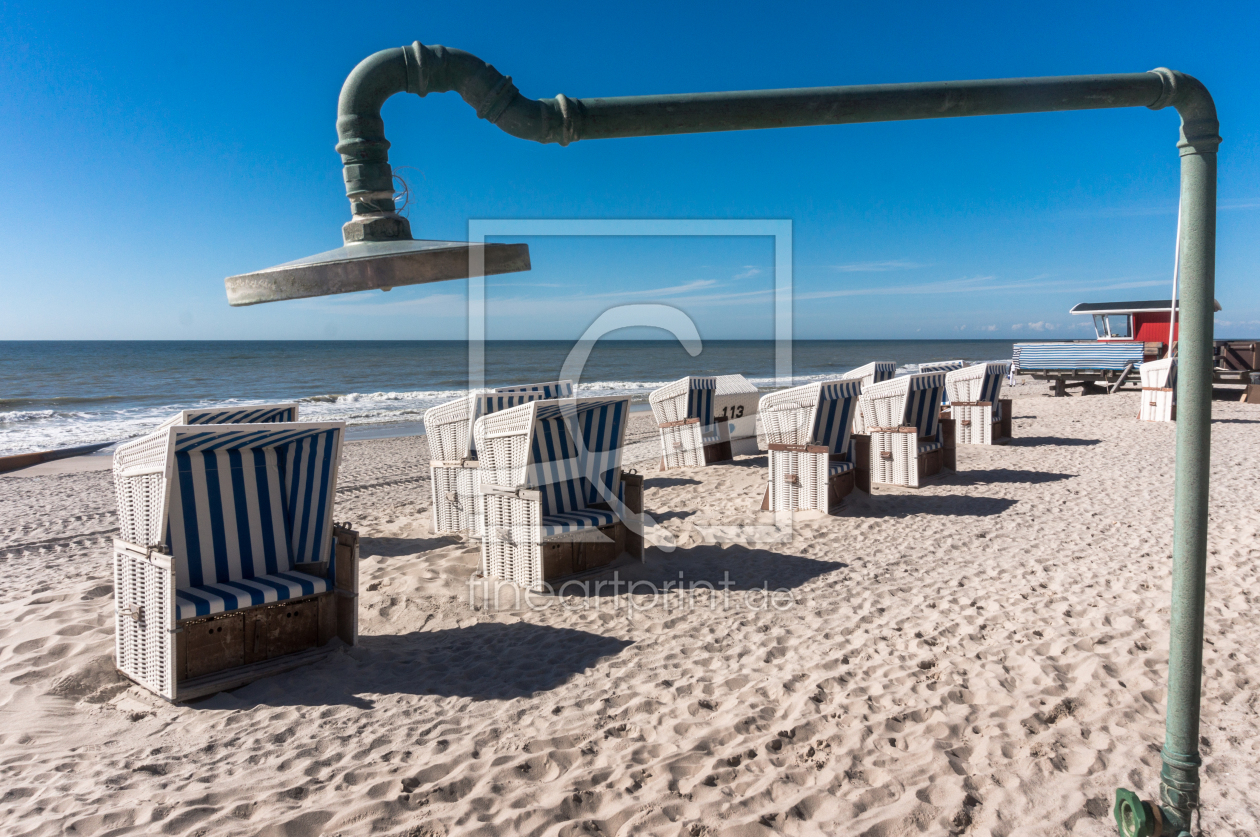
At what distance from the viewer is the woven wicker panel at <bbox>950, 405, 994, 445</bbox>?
12.2 m

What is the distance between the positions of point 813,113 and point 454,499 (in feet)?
20.5

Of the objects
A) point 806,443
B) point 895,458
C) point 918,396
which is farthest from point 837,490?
point 918,396

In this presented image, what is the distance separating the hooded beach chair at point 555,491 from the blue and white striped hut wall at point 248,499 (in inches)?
62.1

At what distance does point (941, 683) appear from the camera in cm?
387

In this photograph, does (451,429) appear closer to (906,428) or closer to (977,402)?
(906,428)

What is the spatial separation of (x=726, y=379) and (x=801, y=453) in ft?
15.8

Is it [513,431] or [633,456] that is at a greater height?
[513,431]

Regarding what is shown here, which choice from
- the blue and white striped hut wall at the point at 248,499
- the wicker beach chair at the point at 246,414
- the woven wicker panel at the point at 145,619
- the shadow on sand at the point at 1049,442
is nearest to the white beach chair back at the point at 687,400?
the shadow on sand at the point at 1049,442

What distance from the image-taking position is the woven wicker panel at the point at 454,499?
723 cm

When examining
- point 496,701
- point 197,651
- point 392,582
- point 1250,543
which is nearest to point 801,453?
point 1250,543

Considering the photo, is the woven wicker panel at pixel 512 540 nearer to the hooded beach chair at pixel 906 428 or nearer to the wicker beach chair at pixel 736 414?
the hooded beach chair at pixel 906 428

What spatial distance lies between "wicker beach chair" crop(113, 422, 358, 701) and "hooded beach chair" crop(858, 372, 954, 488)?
6.88 meters

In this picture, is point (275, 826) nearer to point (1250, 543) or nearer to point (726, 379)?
point (1250, 543)

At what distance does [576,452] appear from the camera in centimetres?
600
